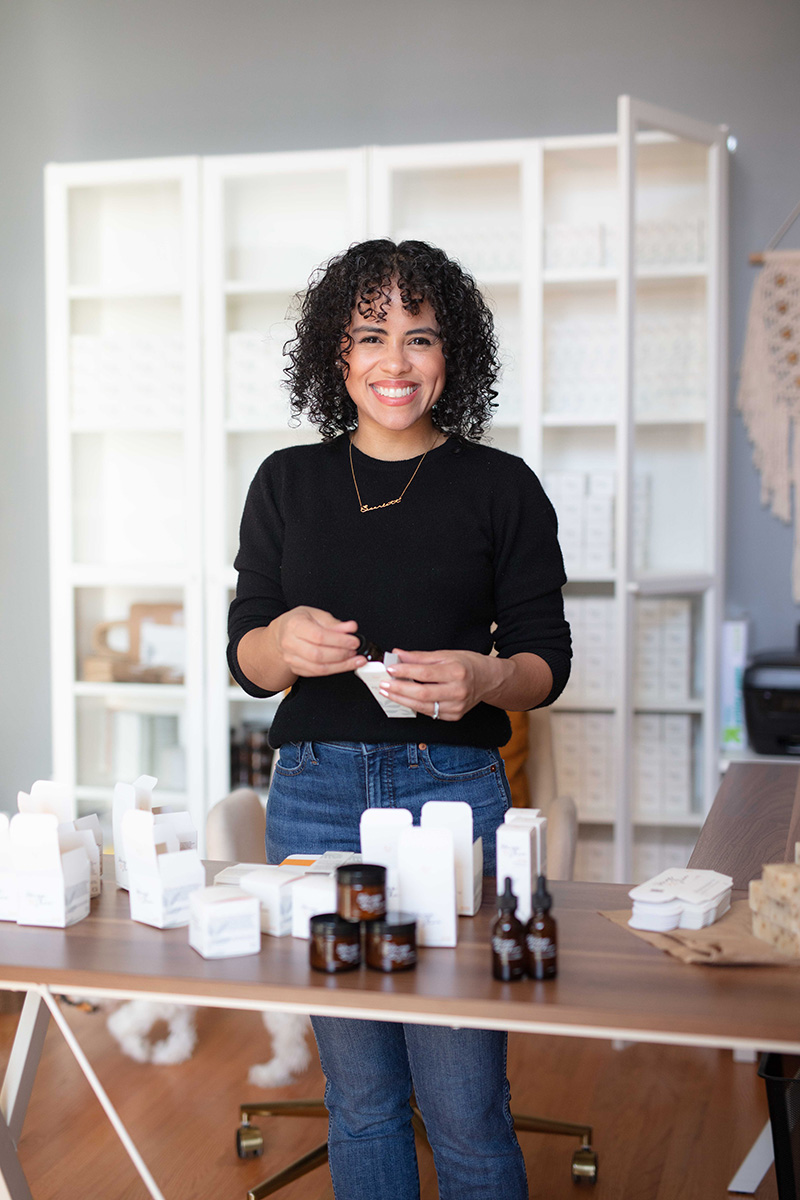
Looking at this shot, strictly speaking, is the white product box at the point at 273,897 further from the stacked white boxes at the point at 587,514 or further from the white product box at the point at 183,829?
the stacked white boxes at the point at 587,514

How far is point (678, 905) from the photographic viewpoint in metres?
1.33

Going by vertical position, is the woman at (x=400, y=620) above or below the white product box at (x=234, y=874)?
above

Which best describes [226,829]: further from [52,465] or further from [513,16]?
[513,16]

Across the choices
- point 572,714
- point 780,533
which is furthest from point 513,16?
point 572,714

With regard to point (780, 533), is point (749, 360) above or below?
above

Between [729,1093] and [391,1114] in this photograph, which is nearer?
[391,1114]

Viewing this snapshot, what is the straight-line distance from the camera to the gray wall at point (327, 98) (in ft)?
11.4

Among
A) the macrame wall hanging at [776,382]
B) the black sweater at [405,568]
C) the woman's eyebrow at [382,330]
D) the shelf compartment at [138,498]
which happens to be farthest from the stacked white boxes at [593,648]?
the woman's eyebrow at [382,330]

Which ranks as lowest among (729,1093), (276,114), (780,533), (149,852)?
(729,1093)

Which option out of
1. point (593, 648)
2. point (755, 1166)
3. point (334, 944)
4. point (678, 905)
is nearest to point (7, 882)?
point (334, 944)

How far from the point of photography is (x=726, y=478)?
344cm

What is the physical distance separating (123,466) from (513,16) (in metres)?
1.97

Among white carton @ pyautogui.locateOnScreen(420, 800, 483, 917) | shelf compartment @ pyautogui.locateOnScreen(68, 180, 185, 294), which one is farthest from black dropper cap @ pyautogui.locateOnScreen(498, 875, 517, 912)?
shelf compartment @ pyautogui.locateOnScreen(68, 180, 185, 294)

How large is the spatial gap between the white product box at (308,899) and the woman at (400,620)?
0.67 ft
